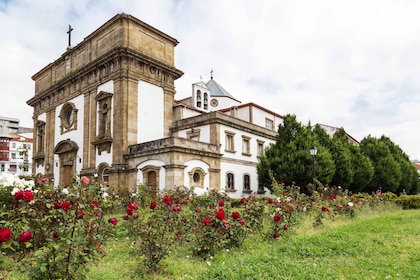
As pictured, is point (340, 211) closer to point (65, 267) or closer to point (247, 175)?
point (65, 267)

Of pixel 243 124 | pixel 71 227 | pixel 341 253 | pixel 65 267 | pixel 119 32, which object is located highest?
pixel 119 32

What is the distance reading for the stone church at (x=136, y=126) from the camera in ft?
70.2

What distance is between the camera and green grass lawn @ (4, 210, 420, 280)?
511 centimetres

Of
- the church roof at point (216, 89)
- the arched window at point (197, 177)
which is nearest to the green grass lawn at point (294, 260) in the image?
the arched window at point (197, 177)

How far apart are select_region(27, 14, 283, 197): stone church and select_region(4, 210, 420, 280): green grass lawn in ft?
42.6

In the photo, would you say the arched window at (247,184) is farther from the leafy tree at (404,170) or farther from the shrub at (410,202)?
the leafy tree at (404,170)

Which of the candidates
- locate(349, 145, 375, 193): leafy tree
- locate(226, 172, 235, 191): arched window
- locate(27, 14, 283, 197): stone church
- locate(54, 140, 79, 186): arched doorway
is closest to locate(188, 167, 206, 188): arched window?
locate(27, 14, 283, 197): stone church

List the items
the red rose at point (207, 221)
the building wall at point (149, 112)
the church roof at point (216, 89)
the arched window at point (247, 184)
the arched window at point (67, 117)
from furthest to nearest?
the church roof at point (216, 89) → the arched window at point (67, 117) → the arched window at point (247, 184) → the building wall at point (149, 112) → the red rose at point (207, 221)

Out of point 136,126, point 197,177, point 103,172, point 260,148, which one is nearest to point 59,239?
point 197,177

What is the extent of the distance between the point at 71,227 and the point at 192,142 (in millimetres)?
17187

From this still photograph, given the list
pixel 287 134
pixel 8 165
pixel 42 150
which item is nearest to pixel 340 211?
pixel 287 134

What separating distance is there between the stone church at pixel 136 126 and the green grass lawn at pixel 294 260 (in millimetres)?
12985

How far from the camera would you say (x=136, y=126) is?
2327cm

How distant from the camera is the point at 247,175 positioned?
26.5 meters
